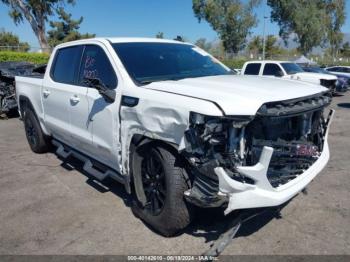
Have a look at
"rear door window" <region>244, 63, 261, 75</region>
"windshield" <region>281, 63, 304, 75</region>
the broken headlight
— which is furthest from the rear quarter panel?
"windshield" <region>281, 63, 304, 75</region>

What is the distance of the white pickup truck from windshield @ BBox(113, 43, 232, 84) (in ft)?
A: 0.04

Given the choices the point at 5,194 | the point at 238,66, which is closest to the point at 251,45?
the point at 238,66

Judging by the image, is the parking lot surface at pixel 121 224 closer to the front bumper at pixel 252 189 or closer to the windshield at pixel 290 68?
the front bumper at pixel 252 189

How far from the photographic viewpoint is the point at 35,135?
20.5 feet

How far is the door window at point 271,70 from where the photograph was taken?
1443cm

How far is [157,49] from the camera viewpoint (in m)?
4.27

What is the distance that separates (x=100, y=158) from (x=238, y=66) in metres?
29.4

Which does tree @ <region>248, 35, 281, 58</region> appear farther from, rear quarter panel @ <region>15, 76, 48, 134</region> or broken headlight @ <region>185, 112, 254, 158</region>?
broken headlight @ <region>185, 112, 254, 158</region>

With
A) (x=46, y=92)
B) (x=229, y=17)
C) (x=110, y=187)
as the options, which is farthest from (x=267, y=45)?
(x=110, y=187)

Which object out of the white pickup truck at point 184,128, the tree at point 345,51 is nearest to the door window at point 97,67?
the white pickup truck at point 184,128

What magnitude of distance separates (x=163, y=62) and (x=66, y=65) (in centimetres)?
162

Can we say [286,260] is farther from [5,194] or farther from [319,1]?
[319,1]

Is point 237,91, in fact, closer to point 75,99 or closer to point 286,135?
point 286,135

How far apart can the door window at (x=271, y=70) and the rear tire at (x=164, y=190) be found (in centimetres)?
→ 1199
